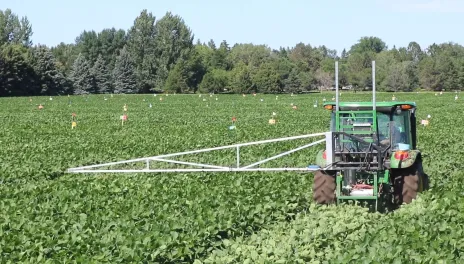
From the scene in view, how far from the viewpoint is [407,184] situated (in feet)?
38.5

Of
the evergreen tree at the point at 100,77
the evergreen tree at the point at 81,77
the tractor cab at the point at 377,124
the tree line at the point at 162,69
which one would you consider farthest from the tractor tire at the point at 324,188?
the evergreen tree at the point at 100,77

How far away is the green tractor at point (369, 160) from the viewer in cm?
1129

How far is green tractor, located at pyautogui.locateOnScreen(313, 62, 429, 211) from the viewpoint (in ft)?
37.0

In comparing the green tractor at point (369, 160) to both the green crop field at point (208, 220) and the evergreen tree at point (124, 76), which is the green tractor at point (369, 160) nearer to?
the green crop field at point (208, 220)

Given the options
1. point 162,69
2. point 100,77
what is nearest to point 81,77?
point 100,77

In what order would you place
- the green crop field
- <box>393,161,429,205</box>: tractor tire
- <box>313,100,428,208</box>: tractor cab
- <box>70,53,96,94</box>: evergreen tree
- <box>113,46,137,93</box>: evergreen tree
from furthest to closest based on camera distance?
<box>113,46,137,93</box>: evergreen tree, <box>70,53,96,94</box>: evergreen tree, <box>393,161,429,205</box>: tractor tire, <box>313,100,428,208</box>: tractor cab, the green crop field

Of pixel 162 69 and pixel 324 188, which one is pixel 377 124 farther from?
pixel 162 69

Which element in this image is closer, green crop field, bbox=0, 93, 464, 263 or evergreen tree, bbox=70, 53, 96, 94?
green crop field, bbox=0, 93, 464, 263

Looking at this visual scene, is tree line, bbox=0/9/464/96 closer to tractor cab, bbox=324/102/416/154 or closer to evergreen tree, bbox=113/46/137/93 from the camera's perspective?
evergreen tree, bbox=113/46/137/93

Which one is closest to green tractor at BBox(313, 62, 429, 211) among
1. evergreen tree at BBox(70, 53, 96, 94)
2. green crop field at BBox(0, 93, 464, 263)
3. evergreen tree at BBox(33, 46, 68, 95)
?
green crop field at BBox(0, 93, 464, 263)

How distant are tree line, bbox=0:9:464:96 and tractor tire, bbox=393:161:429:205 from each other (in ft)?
258

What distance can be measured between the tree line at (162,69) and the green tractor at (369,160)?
3079 inches

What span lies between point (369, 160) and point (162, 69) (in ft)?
335

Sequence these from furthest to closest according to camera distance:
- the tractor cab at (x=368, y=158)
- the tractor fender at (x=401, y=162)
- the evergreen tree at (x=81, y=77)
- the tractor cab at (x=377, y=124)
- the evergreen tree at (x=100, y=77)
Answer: the evergreen tree at (x=100, y=77) < the evergreen tree at (x=81, y=77) < the tractor cab at (x=377, y=124) < the tractor fender at (x=401, y=162) < the tractor cab at (x=368, y=158)
